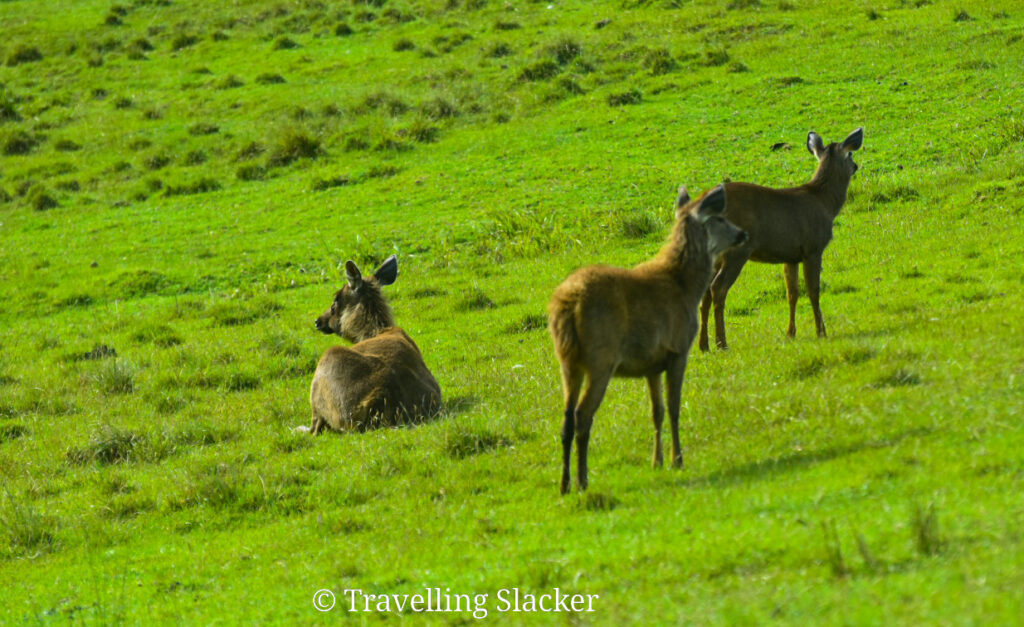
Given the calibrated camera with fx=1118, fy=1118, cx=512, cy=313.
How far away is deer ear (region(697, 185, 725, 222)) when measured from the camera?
902cm

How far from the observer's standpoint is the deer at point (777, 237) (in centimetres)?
1227

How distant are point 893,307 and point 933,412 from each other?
5.31m

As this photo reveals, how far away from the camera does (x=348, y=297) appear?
14.9 m

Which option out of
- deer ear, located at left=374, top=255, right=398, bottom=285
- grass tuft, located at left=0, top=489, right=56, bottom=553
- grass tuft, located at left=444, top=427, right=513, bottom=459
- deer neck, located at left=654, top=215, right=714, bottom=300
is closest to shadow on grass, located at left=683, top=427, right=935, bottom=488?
deer neck, located at left=654, top=215, right=714, bottom=300

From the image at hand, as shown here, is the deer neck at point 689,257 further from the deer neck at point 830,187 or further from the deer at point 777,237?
the deer neck at point 830,187

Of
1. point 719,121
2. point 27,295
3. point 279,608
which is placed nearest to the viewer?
point 279,608

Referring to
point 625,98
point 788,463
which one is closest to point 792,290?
point 788,463

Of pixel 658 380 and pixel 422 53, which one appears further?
pixel 422 53

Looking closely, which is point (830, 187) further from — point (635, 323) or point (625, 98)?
point (625, 98)

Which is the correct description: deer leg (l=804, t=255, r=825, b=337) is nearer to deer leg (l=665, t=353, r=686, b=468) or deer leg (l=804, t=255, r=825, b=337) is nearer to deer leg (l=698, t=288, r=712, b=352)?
deer leg (l=698, t=288, r=712, b=352)

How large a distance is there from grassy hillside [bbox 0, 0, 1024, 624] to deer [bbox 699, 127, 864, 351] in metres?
0.44

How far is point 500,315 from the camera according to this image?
1673cm

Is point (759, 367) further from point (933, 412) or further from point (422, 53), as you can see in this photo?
point (422, 53)

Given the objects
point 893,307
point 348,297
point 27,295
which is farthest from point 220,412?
point 27,295
